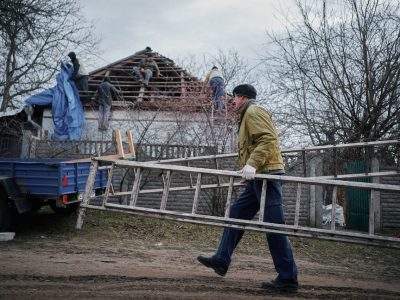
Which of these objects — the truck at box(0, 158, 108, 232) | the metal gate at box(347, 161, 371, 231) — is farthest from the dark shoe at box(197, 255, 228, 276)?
the metal gate at box(347, 161, 371, 231)

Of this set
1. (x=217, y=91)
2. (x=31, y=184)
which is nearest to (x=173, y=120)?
(x=217, y=91)

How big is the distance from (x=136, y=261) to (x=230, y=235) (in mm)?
1744

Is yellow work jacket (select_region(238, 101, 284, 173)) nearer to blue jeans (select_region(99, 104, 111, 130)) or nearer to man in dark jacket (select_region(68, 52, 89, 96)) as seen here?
blue jeans (select_region(99, 104, 111, 130))

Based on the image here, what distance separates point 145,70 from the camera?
17.7m

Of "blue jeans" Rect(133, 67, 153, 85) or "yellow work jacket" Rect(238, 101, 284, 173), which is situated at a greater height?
"blue jeans" Rect(133, 67, 153, 85)

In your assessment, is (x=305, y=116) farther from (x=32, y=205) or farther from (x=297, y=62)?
(x=32, y=205)

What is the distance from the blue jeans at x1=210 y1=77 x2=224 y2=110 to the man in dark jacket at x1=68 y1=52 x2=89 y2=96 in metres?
6.50

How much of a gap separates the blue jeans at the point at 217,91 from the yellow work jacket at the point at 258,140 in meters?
6.36

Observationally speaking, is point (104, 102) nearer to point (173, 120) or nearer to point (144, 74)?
point (144, 74)

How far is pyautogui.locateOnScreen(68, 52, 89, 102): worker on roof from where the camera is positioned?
52.4 feet

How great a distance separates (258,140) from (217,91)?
7.23m

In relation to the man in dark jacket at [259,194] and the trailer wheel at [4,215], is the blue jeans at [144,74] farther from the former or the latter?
the man in dark jacket at [259,194]

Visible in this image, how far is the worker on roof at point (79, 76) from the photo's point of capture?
16.0 m

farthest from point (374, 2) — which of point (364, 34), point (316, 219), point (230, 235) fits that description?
point (230, 235)
